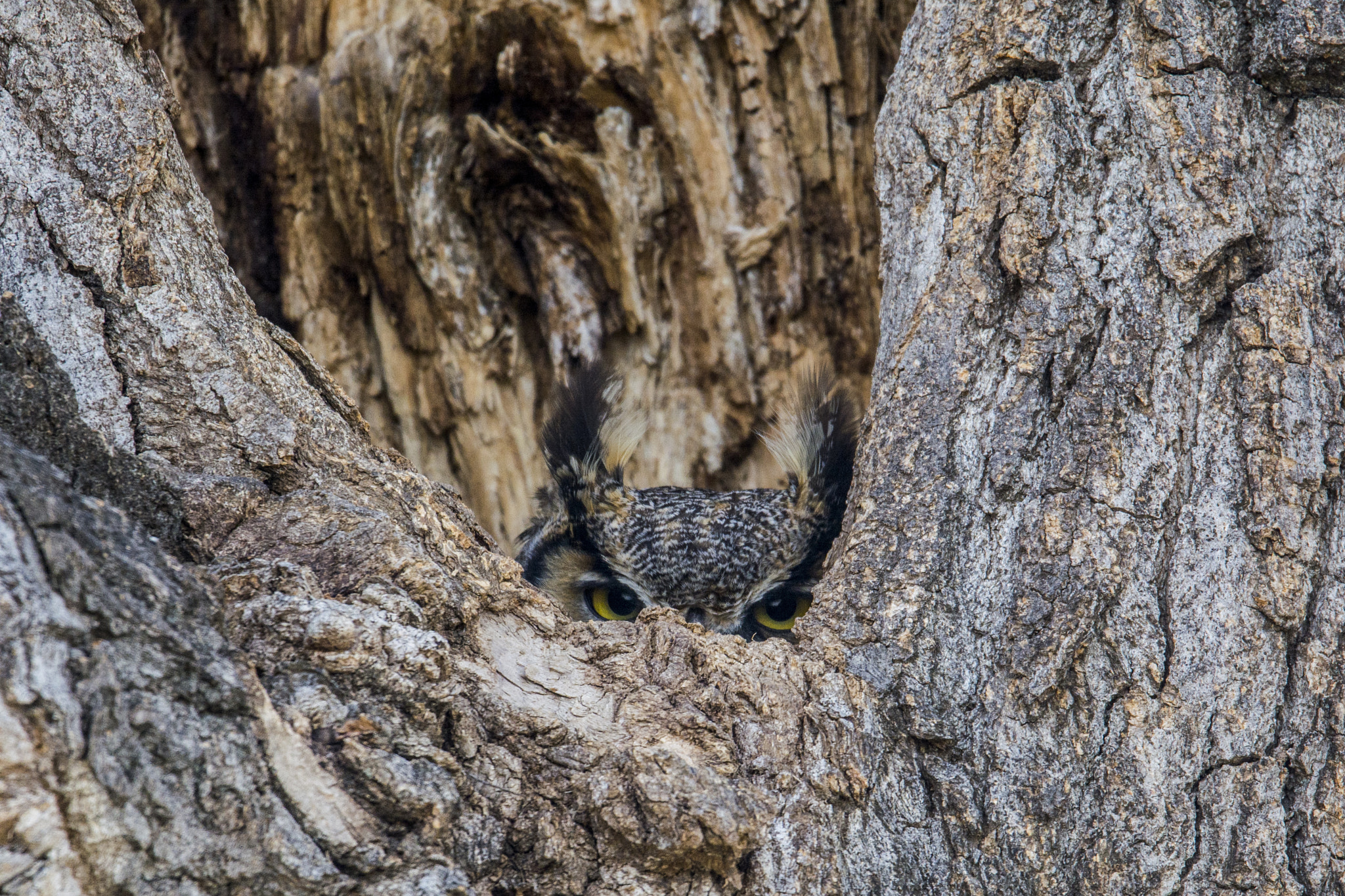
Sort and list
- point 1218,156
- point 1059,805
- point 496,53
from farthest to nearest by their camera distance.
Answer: point 496,53 < point 1218,156 < point 1059,805

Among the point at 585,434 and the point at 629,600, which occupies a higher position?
the point at 585,434

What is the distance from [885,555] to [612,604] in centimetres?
101

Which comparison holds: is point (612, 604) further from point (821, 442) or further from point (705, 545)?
point (821, 442)

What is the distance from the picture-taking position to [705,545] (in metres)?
2.18

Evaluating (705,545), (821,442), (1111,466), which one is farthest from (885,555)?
(821,442)

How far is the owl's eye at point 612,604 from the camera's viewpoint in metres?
2.28

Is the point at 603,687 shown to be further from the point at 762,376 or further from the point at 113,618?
the point at 762,376

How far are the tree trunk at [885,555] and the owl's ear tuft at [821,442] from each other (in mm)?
678

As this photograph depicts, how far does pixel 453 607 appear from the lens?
128 cm

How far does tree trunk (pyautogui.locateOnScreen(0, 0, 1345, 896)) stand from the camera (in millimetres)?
1069

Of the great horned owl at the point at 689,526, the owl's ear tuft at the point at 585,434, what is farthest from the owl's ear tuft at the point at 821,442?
the owl's ear tuft at the point at 585,434

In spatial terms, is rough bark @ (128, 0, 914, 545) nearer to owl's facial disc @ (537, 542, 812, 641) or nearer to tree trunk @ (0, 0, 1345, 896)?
owl's facial disc @ (537, 542, 812, 641)

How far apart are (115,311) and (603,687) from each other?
84cm

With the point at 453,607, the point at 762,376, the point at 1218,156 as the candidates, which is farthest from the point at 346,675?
the point at 762,376
